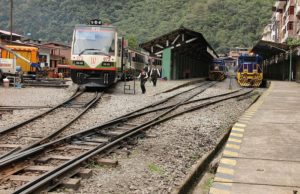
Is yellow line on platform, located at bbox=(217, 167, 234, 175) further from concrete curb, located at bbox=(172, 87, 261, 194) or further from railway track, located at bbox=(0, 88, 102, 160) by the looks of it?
railway track, located at bbox=(0, 88, 102, 160)

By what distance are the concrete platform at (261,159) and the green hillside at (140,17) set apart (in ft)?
229

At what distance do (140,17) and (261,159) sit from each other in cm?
9169

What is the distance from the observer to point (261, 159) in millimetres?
7094

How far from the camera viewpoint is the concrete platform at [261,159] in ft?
18.4

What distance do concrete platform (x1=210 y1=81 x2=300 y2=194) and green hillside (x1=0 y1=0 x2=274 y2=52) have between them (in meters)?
69.8

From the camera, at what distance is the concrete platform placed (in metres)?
5.60

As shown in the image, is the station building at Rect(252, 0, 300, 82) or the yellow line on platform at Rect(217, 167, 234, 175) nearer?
the yellow line on platform at Rect(217, 167, 234, 175)

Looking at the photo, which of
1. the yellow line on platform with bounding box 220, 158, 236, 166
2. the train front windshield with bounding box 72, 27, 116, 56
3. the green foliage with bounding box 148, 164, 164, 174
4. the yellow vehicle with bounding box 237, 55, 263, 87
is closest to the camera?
the yellow line on platform with bounding box 220, 158, 236, 166

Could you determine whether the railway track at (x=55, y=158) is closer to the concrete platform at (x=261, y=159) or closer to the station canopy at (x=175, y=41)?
the concrete platform at (x=261, y=159)

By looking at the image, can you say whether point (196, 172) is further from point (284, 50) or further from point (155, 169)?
point (284, 50)

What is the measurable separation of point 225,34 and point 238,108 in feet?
303

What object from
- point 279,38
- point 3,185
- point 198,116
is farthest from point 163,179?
point 279,38

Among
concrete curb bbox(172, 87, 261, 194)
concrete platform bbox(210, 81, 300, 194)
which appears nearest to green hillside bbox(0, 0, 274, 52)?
concrete platform bbox(210, 81, 300, 194)

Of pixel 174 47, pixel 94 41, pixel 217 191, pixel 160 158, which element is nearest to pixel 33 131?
pixel 160 158
